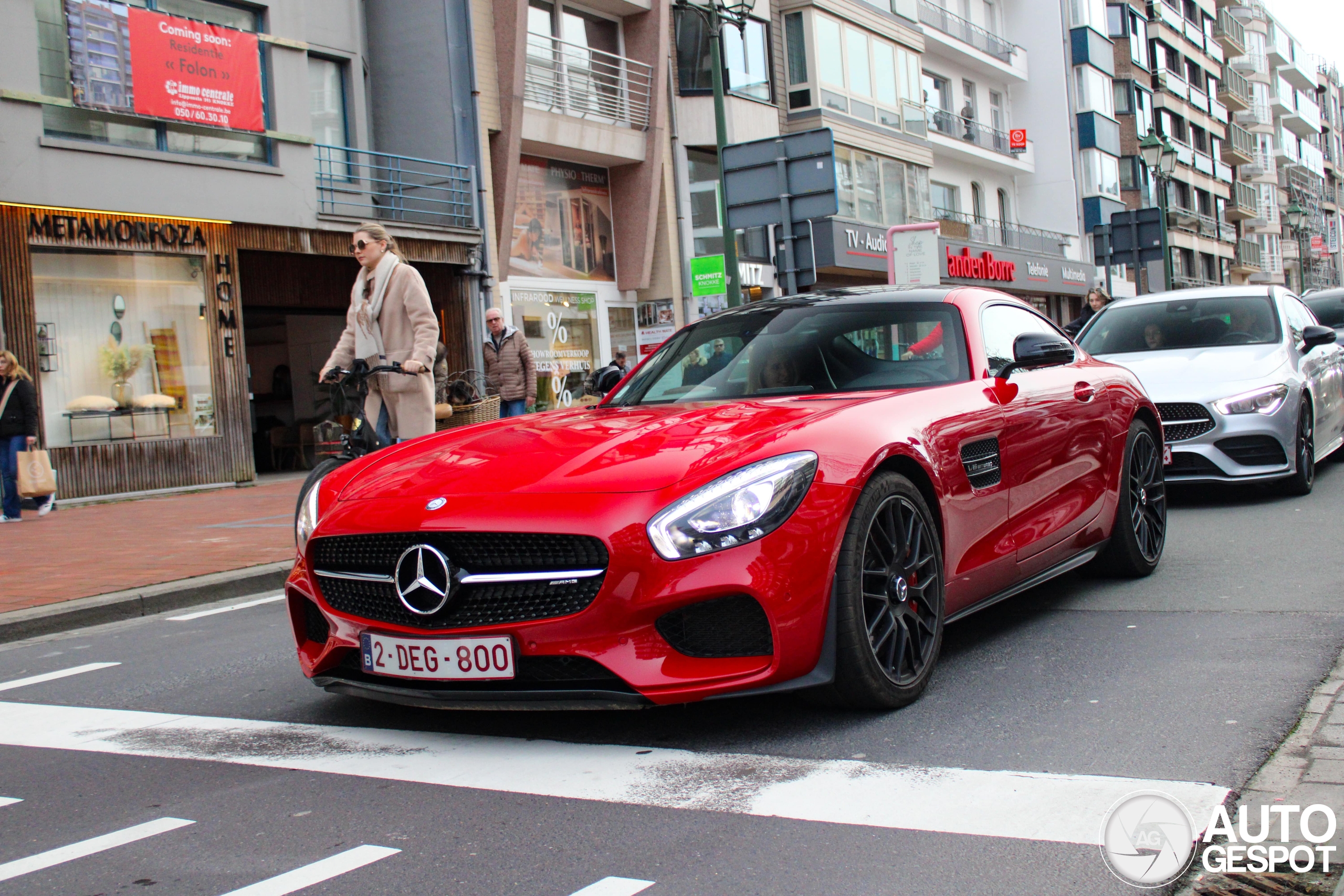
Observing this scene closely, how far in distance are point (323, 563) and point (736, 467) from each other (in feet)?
4.54

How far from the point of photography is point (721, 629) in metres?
3.65

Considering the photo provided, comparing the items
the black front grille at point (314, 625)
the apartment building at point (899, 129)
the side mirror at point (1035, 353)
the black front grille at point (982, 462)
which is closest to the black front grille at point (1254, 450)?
the side mirror at point (1035, 353)

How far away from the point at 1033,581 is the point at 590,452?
2.10 m

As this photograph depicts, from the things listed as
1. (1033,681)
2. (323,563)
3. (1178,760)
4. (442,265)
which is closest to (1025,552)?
(1033,681)

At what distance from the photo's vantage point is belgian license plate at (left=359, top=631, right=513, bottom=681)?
12.0 ft

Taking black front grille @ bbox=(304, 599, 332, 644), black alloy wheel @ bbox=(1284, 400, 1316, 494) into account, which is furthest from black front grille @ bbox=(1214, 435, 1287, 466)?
black front grille @ bbox=(304, 599, 332, 644)

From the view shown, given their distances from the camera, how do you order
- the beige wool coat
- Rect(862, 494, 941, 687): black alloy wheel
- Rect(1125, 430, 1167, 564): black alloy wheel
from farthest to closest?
the beige wool coat
Rect(1125, 430, 1167, 564): black alloy wheel
Rect(862, 494, 941, 687): black alloy wheel

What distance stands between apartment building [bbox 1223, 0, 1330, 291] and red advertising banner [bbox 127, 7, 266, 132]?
223 ft

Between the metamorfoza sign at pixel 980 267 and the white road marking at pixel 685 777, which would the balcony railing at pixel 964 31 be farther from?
the white road marking at pixel 685 777

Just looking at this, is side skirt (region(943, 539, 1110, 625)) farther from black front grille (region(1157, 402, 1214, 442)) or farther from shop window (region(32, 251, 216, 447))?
shop window (region(32, 251, 216, 447))

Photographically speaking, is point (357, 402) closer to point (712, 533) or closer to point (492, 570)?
point (492, 570)

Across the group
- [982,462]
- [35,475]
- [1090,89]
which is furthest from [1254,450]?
[1090,89]

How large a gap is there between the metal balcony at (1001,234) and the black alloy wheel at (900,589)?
31734 millimetres

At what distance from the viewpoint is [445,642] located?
3729 millimetres
